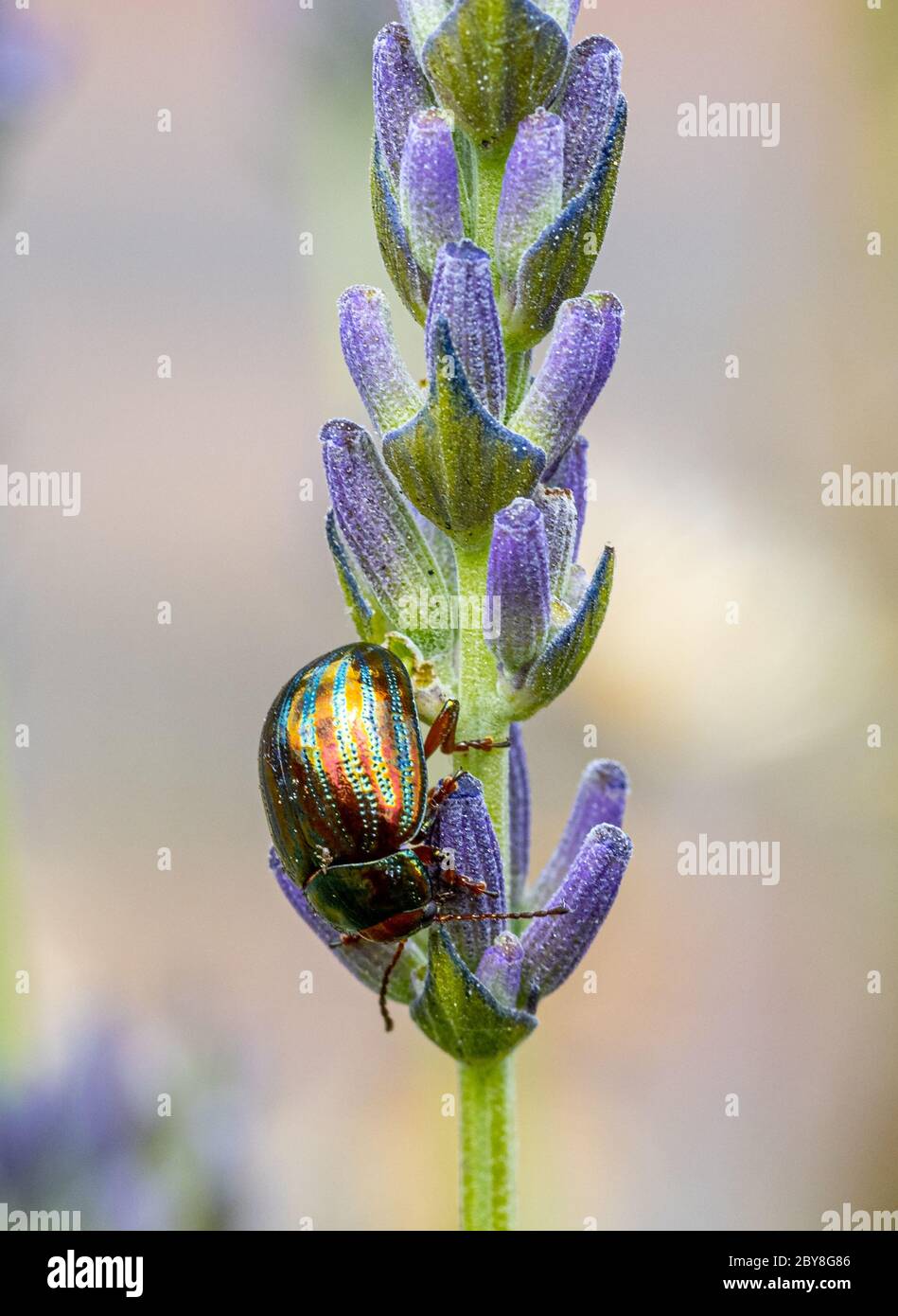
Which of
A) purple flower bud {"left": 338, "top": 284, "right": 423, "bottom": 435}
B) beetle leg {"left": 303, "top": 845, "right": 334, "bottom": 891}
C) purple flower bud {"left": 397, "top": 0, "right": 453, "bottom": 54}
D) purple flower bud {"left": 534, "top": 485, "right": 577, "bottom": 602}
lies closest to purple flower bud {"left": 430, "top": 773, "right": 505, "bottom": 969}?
beetle leg {"left": 303, "top": 845, "right": 334, "bottom": 891}

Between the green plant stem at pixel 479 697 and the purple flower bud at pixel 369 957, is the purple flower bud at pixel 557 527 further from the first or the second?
the purple flower bud at pixel 369 957

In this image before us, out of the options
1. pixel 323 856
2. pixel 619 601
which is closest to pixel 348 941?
pixel 323 856

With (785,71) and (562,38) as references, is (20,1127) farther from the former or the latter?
(785,71)

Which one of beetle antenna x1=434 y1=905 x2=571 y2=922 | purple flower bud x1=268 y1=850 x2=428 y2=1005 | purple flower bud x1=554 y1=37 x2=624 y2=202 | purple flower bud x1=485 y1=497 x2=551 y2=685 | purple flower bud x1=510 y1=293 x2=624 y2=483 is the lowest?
purple flower bud x1=268 y1=850 x2=428 y2=1005

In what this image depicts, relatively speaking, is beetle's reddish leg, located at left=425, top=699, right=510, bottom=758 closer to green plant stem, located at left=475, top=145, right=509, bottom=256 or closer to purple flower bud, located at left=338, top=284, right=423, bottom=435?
purple flower bud, located at left=338, top=284, right=423, bottom=435

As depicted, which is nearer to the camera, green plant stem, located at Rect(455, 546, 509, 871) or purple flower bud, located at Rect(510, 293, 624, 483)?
purple flower bud, located at Rect(510, 293, 624, 483)
